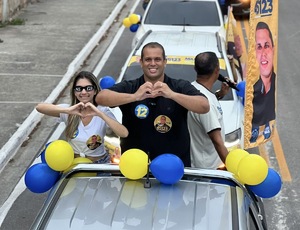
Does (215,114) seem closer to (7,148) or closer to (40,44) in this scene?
(7,148)

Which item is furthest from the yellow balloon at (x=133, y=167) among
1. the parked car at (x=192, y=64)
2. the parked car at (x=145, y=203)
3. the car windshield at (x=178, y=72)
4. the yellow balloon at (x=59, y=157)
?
the car windshield at (x=178, y=72)

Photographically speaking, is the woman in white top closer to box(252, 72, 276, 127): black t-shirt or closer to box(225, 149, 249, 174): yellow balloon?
box(225, 149, 249, 174): yellow balloon

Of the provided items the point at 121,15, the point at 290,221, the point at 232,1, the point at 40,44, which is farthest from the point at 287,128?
the point at 121,15

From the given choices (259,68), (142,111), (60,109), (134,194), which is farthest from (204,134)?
(259,68)

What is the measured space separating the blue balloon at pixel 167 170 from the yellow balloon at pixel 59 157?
2.69 feet

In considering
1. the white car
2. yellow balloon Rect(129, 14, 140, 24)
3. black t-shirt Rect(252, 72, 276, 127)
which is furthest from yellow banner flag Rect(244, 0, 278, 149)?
yellow balloon Rect(129, 14, 140, 24)

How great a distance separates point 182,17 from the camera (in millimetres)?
13289

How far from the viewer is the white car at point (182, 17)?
513 inches

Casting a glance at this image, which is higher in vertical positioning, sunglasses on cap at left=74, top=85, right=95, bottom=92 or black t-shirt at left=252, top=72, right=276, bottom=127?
sunglasses on cap at left=74, top=85, right=95, bottom=92

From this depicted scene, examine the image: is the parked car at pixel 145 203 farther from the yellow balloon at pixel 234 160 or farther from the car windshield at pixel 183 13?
the car windshield at pixel 183 13

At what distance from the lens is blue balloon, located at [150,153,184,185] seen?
3748 millimetres

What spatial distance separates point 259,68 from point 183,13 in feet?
21.6

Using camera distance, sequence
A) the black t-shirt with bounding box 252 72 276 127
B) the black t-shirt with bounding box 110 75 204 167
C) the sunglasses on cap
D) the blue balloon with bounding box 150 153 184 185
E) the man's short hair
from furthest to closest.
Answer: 1. the black t-shirt with bounding box 252 72 276 127
2. the man's short hair
3. the sunglasses on cap
4. the black t-shirt with bounding box 110 75 204 167
5. the blue balloon with bounding box 150 153 184 185

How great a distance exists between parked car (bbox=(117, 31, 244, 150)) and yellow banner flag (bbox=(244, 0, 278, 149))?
2.31 feet
